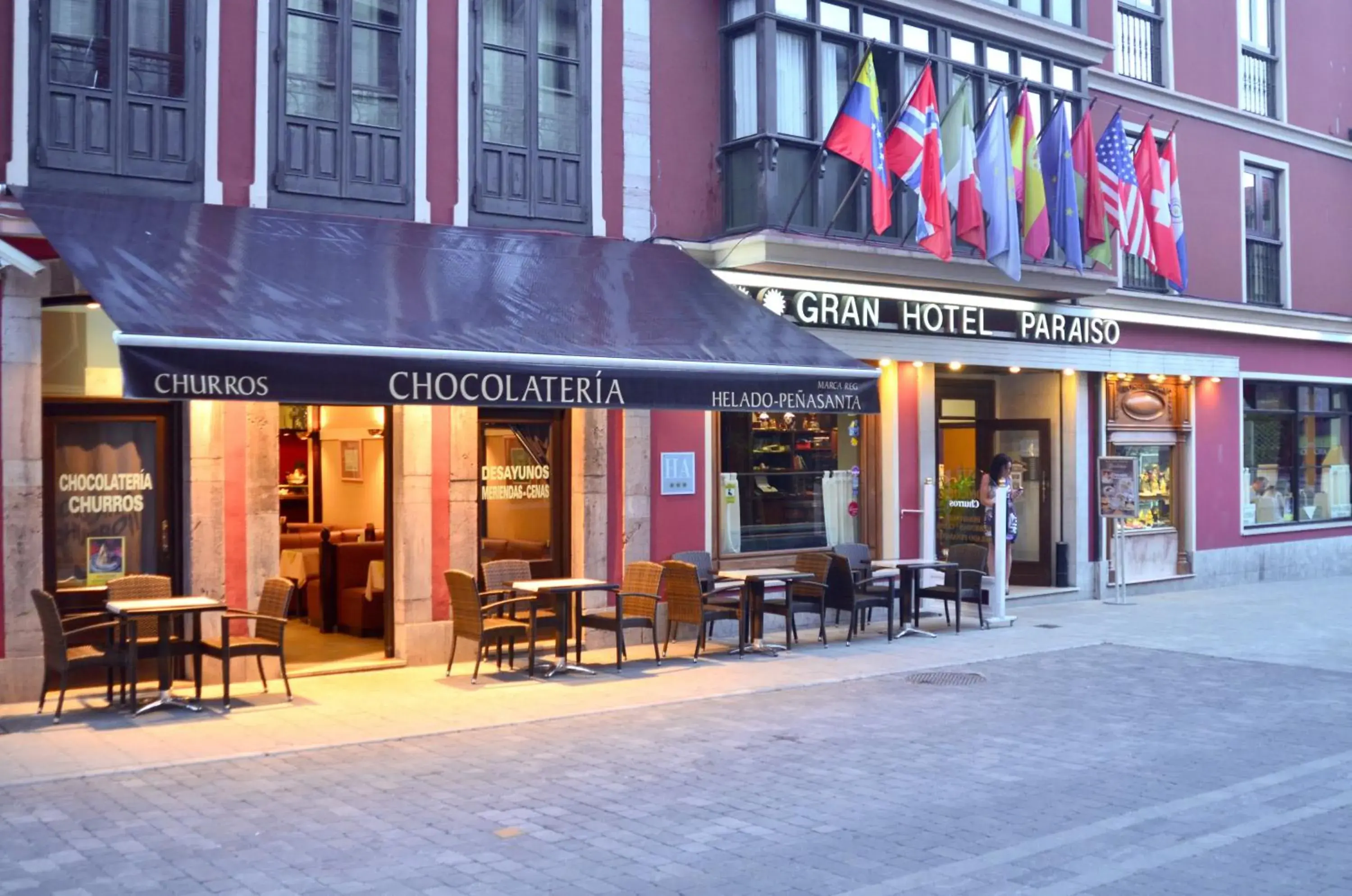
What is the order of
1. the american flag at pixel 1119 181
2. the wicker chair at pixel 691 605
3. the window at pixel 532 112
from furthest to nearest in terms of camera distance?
1. the american flag at pixel 1119 181
2. the window at pixel 532 112
3. the wicker chair at pixel 691 605

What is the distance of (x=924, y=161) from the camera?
1444 cm

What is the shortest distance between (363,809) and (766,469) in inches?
339

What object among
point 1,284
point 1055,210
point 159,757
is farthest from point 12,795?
point 1055,210

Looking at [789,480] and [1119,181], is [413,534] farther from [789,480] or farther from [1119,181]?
[1119,181]

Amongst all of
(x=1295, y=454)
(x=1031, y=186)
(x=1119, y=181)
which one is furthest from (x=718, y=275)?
(x=1295, y=454)

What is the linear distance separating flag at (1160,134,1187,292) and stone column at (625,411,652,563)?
8016 millimetres

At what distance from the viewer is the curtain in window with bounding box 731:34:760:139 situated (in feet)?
47.1

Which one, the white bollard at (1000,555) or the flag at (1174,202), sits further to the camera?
the flag at (1174,202)

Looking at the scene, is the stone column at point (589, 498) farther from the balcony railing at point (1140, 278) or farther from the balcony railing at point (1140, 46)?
the balcony railing at point (1140, 46)

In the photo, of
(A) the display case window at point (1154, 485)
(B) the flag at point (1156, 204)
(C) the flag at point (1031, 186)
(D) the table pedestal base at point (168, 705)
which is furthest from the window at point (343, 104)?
(A) the display case window at point (1154, 485)

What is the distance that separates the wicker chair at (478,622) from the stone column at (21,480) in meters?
3.28

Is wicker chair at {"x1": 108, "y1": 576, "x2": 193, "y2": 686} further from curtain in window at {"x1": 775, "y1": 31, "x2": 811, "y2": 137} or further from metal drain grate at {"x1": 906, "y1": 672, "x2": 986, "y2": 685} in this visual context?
curtain in window at {"x1": 775, "y1": 31, "x2": 811, "y2": 137}

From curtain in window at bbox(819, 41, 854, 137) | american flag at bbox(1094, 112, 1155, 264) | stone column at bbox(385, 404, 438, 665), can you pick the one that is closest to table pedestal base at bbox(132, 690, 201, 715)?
stone column at bbox(385, 404, 438, 665)

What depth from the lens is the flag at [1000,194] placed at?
15023 mm
